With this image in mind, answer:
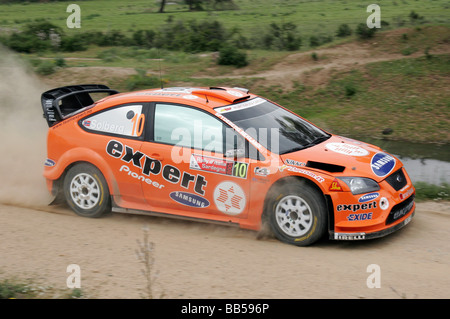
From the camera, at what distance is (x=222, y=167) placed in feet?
22.2

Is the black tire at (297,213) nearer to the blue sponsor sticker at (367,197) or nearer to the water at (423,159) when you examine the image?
the blue sponsor sticker at (367,197)

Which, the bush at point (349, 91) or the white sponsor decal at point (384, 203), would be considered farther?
the bush at point (349, 91)

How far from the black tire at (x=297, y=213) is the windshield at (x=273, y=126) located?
551 millimetres

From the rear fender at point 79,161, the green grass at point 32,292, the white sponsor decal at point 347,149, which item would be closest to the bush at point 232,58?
the rear fender at point 79,161

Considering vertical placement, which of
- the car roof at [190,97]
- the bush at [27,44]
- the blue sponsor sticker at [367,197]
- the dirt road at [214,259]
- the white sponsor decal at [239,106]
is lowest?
the dirt road at [214,259]

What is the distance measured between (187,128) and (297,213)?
5.56 feet

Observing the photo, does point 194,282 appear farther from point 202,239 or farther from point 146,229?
point 146,229

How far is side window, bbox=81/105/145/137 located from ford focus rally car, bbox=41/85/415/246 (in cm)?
1

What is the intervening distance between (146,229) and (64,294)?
2.20 meters

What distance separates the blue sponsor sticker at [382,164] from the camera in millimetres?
6594

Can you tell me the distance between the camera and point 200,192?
6961 millimetres

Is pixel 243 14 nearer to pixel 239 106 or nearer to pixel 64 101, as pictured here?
pixel 64 101

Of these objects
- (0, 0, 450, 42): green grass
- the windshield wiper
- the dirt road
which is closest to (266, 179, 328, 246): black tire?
the dirt road

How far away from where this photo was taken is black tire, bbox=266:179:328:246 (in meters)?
6.37
